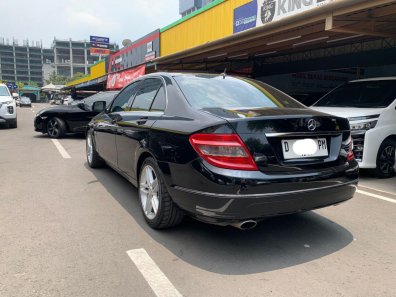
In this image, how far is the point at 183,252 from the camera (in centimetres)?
316

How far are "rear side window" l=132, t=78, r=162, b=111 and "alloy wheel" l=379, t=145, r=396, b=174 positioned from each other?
4.22m

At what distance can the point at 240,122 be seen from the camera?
2.86 m

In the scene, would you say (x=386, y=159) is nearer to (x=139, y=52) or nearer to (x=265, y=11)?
(x=265, y=11)

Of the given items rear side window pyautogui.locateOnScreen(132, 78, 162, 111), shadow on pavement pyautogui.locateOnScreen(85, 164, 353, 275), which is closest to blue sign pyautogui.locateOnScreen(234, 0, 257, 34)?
rear side window pyautogui.locateOnScreen(132, 78, 162, 111)

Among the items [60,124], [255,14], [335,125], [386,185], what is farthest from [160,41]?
[335,125]

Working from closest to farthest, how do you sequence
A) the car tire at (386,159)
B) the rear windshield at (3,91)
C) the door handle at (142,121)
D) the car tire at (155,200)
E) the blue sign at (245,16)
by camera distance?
the car tire at (155,200) < the door handle at (142,121) < the car tire at (386,159) < the rear windshield at (3,91) < the blue sign at (245,16)

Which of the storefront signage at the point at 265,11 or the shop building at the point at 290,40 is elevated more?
the storefront signage at the point at 265,11

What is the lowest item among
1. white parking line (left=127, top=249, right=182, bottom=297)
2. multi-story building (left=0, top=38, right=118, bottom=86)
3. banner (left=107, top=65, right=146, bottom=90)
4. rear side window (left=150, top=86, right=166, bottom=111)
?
white parking line (left=127, top=249, right=182, bottom=297)

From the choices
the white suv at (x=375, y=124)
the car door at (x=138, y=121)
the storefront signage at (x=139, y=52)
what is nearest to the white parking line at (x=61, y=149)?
the car door at (x=138, y=121)

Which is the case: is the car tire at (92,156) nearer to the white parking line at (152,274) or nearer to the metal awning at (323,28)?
the white parking line at (152,274)

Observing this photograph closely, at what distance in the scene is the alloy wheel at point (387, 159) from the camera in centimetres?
612

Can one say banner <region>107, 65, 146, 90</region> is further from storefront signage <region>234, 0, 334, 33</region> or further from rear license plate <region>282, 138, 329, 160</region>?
rear license plate <region>282, 138, 329, 160</region>

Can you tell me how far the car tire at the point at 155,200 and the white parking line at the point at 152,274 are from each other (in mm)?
391

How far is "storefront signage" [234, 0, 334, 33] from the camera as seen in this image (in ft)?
40.0
